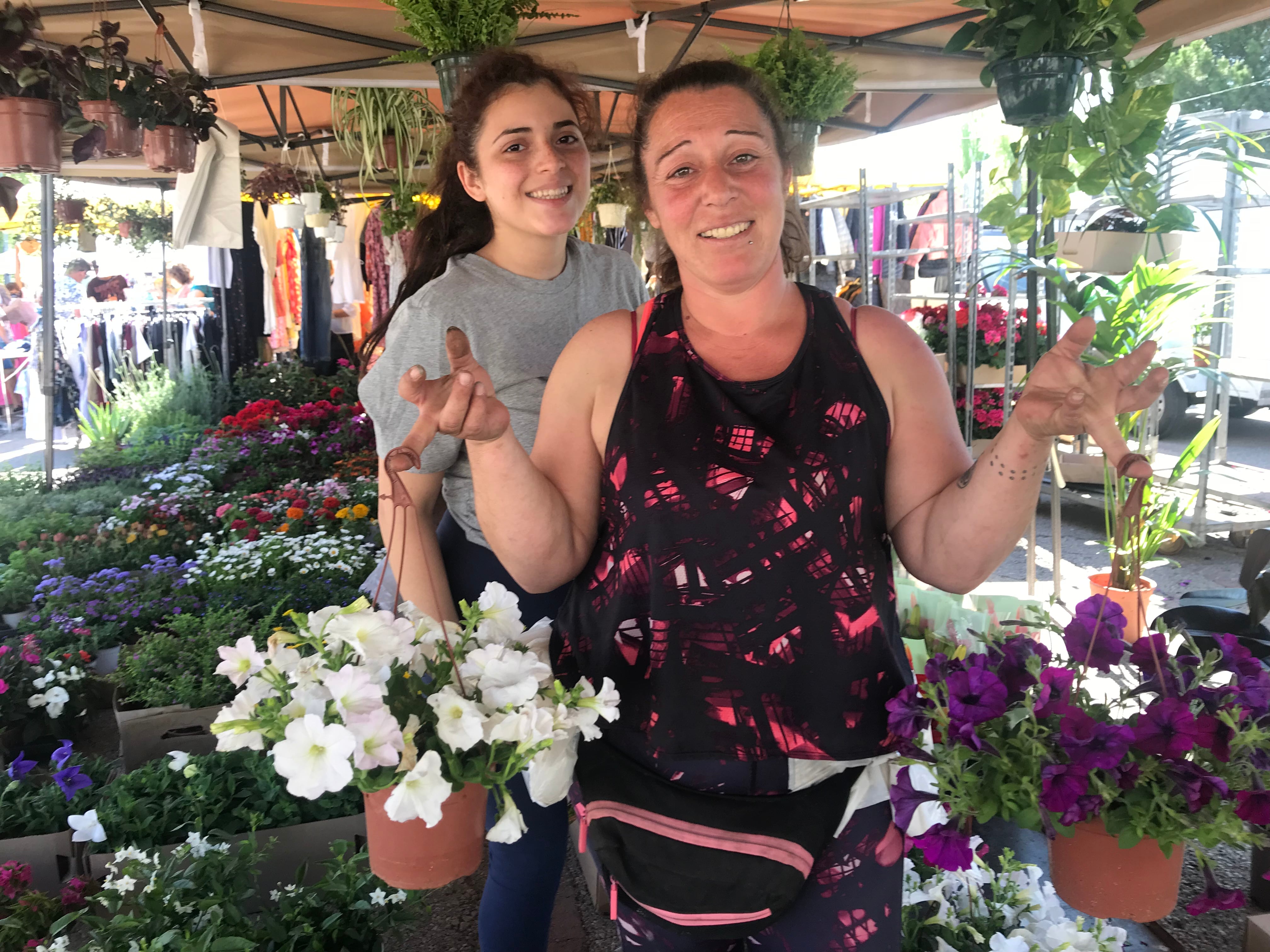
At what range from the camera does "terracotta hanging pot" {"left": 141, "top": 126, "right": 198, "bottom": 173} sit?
13.0 feet

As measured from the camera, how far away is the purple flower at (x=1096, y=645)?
1259 mm

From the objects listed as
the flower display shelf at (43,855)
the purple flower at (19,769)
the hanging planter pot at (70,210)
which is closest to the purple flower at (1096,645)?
the flower display shelf at (43,855)

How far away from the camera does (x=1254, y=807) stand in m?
1.10

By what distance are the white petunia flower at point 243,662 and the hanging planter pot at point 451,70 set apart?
1.81 metres

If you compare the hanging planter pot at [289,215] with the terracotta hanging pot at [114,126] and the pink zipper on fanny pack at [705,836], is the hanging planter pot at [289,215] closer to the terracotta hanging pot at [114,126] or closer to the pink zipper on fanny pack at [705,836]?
the terracotta hanging pot at [114,126]

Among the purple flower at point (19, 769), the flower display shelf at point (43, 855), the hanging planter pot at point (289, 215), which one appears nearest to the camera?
the flower display shelf at point (43, 855)

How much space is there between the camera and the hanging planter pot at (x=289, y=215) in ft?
24.3

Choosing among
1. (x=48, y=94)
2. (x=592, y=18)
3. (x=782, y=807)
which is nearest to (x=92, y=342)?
(x=48, y=94)

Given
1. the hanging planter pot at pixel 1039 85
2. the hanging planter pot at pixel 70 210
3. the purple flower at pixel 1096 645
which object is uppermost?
the hanging planter pot at pixel 70 210

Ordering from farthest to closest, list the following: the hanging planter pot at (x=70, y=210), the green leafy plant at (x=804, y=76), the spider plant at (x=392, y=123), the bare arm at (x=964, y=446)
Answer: the hanging planter pot at (x=70, y=210) < the spider plant at (x=392, y=123) < the green leafy plant at (x=804, y=76) < the bare arm at (x=964, y=446)

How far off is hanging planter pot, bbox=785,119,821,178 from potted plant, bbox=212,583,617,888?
107 inches

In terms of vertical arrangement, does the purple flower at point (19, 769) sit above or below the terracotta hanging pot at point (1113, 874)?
below

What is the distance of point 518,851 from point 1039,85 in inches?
80.7

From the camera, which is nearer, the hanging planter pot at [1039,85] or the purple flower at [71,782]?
the hanging planter pot at [1039,85]
